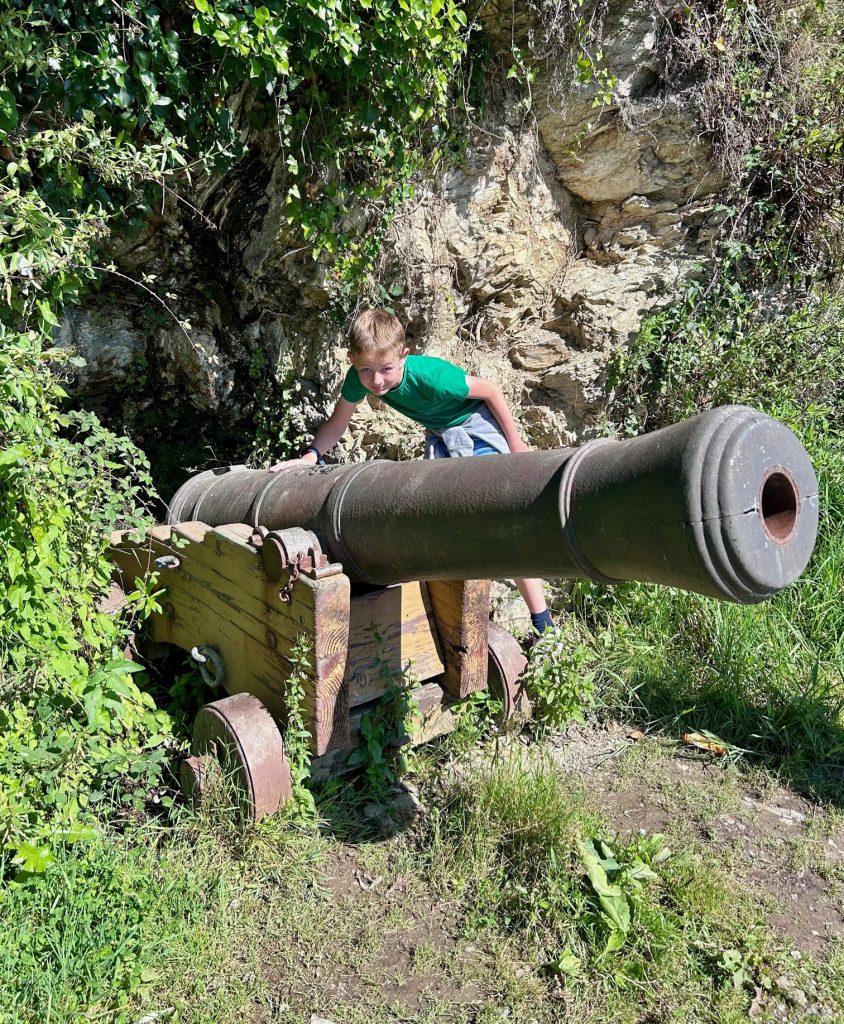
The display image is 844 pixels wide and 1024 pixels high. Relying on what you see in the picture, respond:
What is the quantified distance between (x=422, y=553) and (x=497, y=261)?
10.5 ft

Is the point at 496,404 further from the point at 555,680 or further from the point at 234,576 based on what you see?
the point at 234,576

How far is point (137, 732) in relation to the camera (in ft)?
10.2

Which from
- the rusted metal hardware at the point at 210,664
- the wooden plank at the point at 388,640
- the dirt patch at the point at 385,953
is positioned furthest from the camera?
the rusted metal hardware at the point at 210,664

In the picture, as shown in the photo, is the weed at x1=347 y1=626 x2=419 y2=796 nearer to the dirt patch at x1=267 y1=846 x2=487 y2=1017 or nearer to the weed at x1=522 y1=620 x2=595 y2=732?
the dirt patch at x1=267 y1=846 x2=487 y2=1017

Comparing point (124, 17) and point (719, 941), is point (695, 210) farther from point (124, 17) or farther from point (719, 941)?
point (719, 941)

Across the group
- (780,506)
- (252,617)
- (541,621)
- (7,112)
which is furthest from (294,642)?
(7,112)

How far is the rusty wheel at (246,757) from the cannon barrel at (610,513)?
2.26 ft

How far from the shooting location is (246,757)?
2.78 metres

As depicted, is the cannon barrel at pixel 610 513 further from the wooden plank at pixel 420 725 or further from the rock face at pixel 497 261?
the rock face at pixel 497 261

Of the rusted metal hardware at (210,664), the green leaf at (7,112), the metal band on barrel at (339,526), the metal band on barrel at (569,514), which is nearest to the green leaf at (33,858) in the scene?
the rusted metal hardware at (210,664)

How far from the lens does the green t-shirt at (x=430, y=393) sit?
351 centimetres

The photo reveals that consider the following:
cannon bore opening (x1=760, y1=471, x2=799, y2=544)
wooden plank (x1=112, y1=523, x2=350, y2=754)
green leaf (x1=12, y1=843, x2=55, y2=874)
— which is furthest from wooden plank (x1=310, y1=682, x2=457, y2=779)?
cannon bore opening (x1=760, y1=471, x2=799, y2=544)

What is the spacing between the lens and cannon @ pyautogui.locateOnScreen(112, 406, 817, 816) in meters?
1.63

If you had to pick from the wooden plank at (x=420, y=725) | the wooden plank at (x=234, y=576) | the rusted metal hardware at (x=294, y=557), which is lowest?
the wooden plank at (x=420, y=725)
